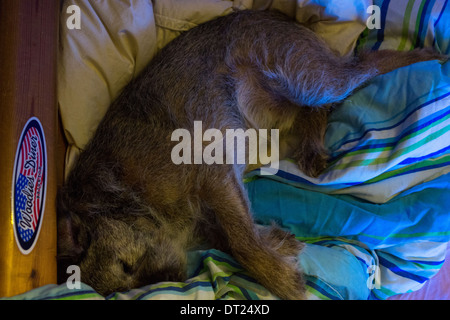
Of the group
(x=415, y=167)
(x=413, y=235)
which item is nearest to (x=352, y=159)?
(x=415, y=167)

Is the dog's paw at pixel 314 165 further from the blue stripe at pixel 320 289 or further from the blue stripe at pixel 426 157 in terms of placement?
the blue stripe at pixel 320 289

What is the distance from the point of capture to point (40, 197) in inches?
71.0

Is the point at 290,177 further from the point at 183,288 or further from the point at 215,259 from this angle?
the point at 183,288

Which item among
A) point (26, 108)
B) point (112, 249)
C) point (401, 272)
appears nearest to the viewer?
point (26, 108)

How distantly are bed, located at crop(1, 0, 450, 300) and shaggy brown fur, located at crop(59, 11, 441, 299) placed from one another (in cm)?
9

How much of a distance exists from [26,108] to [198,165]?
821 mm

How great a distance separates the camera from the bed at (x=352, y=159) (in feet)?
6.73

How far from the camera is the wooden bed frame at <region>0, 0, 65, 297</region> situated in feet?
5.36

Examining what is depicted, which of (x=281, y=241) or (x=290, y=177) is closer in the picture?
(x=281, y=241)

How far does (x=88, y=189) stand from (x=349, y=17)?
1696 millimetres

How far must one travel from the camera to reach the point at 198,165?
81.9 inches
